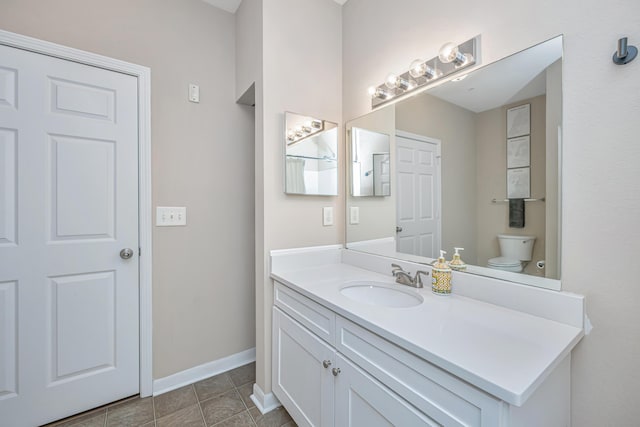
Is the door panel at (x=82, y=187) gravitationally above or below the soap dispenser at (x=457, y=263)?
above

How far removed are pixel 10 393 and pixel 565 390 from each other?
248 cm

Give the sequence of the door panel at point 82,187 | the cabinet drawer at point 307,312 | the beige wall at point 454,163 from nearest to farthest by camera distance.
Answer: the cabinet drawer at point 307,312, the beige wall at point 454,163, the door panel at point 82,187

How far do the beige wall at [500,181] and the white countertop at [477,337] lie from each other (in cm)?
22

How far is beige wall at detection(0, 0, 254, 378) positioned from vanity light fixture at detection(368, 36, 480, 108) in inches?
41.9

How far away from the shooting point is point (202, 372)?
6.23 feet

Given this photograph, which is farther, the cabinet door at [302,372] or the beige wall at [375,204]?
the beige wall at [375,204]

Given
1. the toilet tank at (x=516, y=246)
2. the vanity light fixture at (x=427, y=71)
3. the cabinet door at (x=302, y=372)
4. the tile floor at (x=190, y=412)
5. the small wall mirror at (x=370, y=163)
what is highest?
the vanity light fixture at (x=427, y=71)

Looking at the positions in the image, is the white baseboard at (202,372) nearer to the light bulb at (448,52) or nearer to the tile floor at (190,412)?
the tile floor at (190,412)

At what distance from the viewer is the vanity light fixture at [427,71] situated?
46.4 inches

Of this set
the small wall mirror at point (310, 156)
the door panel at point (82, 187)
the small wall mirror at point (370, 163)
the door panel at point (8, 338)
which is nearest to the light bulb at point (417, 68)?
the small wall mirror at point (370, 163)

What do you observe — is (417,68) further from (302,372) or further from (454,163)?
(302,372)

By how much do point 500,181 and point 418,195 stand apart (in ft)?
1.35

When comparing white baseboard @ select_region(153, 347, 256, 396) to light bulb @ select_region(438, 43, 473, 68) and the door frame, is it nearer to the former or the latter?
the door frame

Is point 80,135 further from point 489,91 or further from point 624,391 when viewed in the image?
point 624,391
